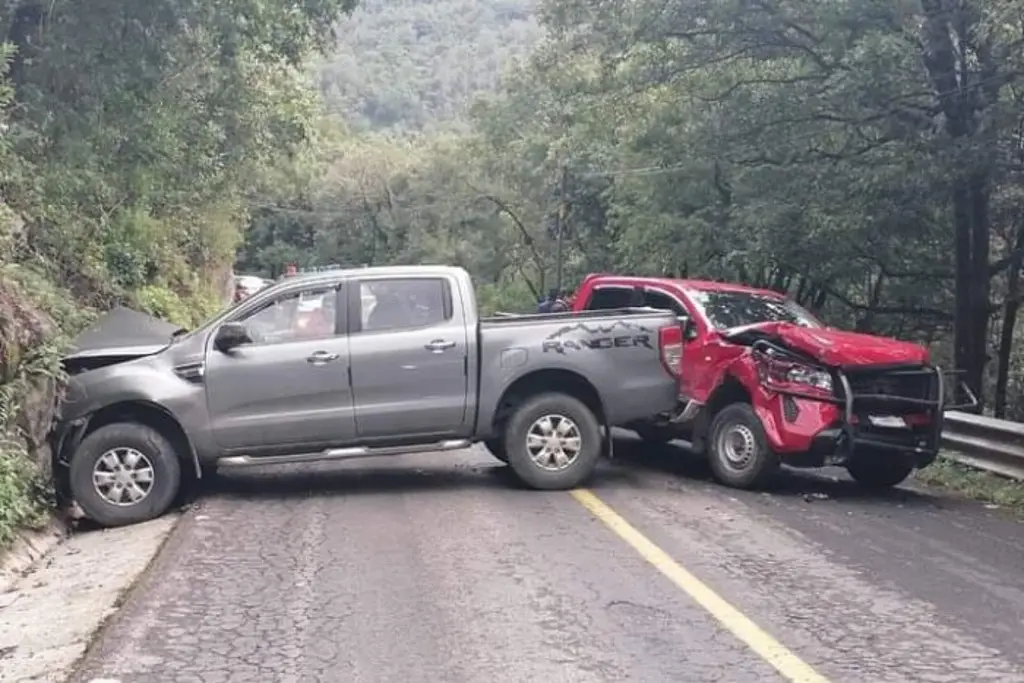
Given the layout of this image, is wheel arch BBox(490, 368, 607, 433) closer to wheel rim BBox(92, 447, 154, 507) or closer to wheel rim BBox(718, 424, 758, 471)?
wheel rim BBox(718, 424, 758, 471)

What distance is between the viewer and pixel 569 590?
7273 mm

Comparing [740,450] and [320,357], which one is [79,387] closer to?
[320,357]

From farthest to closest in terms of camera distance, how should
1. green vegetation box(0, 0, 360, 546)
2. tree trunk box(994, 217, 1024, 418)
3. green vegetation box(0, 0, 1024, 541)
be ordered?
tree trunk box(994, 217, 1024, 418) < green vegetation box(0, 0, 1024, 541) < green vegetation box(0, 0, 360, 546)

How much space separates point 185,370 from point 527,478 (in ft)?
10.1

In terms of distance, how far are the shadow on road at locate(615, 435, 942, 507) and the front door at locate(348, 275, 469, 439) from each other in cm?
250

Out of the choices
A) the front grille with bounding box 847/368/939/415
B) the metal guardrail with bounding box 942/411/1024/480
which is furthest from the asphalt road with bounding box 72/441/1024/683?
the metal guardrail with bounding box 942/411/1024/480

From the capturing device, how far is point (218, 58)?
1844 centimetres

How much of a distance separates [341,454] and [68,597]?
3288 millimetres

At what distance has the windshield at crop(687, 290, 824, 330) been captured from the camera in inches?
481

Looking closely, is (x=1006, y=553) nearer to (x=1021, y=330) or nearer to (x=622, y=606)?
(x=622, y=606)

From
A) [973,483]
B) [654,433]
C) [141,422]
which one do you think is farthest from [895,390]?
[141,422]

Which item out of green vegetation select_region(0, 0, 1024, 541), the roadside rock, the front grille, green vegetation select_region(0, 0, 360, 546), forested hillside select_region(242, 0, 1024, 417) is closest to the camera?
the roadside rock

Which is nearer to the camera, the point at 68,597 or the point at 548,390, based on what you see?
the point at 68,597

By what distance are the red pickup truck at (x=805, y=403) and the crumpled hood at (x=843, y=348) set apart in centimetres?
1
